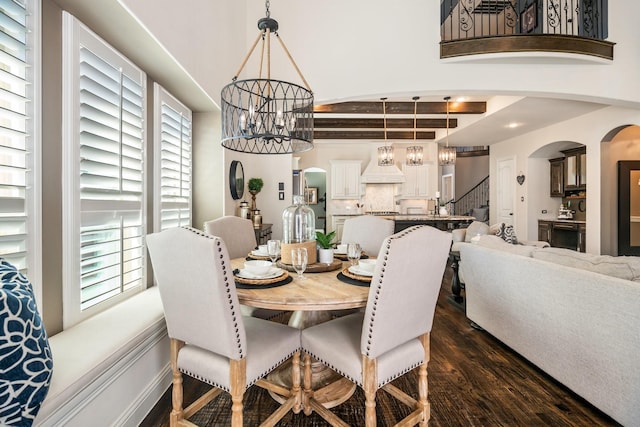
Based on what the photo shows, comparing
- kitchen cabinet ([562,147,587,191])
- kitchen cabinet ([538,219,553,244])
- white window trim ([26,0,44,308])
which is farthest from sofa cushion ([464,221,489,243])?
white window trim ([26,0,44,308])

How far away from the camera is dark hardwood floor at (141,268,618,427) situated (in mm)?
1717

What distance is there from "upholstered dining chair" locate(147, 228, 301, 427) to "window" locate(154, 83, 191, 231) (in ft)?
3.50

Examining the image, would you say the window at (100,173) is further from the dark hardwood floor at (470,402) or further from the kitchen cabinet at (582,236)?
the kitchen cabinet at (582,236)

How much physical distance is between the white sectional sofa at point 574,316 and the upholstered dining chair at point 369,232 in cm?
81

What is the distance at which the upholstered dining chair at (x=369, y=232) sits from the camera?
2.90m

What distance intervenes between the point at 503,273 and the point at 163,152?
2.80 meters

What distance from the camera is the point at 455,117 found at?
268 inches

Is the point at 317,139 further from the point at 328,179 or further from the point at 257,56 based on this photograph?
the point at 257,56

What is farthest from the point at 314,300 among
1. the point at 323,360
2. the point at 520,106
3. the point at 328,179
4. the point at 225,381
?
the point at 328,179

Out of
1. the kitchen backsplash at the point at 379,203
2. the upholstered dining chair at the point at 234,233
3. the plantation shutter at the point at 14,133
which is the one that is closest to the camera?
the plantation shutter at the point at 14,133

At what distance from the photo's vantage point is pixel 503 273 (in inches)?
92.8

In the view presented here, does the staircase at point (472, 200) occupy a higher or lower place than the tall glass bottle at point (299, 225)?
higher

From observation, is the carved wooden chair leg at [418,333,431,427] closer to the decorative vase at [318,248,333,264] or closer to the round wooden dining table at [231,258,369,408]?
the round wooden dining table at [231,258,369,408]

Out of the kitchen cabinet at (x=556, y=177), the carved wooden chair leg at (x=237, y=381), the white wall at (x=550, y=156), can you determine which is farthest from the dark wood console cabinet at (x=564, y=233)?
the carved wooden chair leg at (x=237, y=381)
